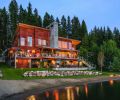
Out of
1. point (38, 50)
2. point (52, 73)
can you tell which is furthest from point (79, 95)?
point (38, 50)

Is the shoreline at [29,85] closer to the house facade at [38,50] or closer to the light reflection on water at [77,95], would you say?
the light reflection on water at [77,95]

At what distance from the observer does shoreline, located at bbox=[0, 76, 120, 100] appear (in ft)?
165

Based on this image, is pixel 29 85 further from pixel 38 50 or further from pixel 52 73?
pixel 38 50

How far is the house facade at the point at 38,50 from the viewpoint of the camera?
84.5 meters

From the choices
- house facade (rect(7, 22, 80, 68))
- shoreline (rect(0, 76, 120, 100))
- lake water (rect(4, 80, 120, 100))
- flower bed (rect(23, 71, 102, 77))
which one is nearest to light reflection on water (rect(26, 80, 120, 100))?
lake water (rect(4, 80, 120, 100))

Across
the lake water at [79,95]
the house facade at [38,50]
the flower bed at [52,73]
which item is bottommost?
the lake water at [79,95]

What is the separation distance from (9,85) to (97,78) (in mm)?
31333

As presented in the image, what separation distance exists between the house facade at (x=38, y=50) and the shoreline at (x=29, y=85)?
1719cm

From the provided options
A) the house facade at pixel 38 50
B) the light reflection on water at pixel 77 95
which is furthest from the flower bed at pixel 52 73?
the light reflection on water at pixel 77 95

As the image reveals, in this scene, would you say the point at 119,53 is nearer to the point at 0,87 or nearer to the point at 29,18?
the point at 29,18

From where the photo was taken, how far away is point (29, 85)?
57656mm

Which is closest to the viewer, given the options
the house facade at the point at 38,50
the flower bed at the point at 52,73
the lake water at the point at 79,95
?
the lake water at the point at 79,95

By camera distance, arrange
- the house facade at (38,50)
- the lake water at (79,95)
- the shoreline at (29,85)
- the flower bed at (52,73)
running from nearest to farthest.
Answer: the lake water at (79,95), the shoreline at (29,85), the flower bed at (52,73), the house facade at (38,50)

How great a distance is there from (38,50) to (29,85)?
33013 millimetres
